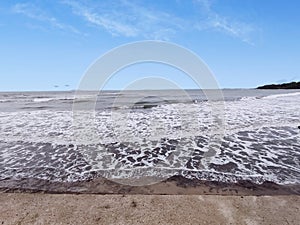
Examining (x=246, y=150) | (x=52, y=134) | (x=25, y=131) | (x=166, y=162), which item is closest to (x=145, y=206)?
(x=166, y=162)

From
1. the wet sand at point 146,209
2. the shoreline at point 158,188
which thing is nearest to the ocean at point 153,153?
the shoreline at point 158,188

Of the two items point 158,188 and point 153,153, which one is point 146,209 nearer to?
point 158,188

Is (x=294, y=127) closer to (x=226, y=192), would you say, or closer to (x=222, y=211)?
(x=226, y=192)

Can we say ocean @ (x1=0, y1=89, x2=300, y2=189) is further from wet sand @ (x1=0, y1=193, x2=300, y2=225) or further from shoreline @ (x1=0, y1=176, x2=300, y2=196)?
wet sand @ (x1=0, y1=193, x2=300, y2=225)

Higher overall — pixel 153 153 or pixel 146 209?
pixel 146 209

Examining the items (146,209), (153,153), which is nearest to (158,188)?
(146,209)

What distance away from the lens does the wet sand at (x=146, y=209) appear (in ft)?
11.0

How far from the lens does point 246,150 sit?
7.07 metres

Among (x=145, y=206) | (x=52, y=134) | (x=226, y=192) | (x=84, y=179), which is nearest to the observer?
(x=145, y=206)

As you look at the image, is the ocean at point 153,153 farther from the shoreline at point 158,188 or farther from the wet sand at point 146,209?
the wet sand at point 146,209

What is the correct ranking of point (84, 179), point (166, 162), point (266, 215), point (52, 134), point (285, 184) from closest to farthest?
1. point (266, 215)
2. point (285, 184)
3. point (84, 179)
4. point (166, 162)
5. point (52, 134)

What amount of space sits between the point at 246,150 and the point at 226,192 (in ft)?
10.2

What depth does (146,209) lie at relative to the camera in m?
3.66

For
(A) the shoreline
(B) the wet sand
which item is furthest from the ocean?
(B) the wet sand
